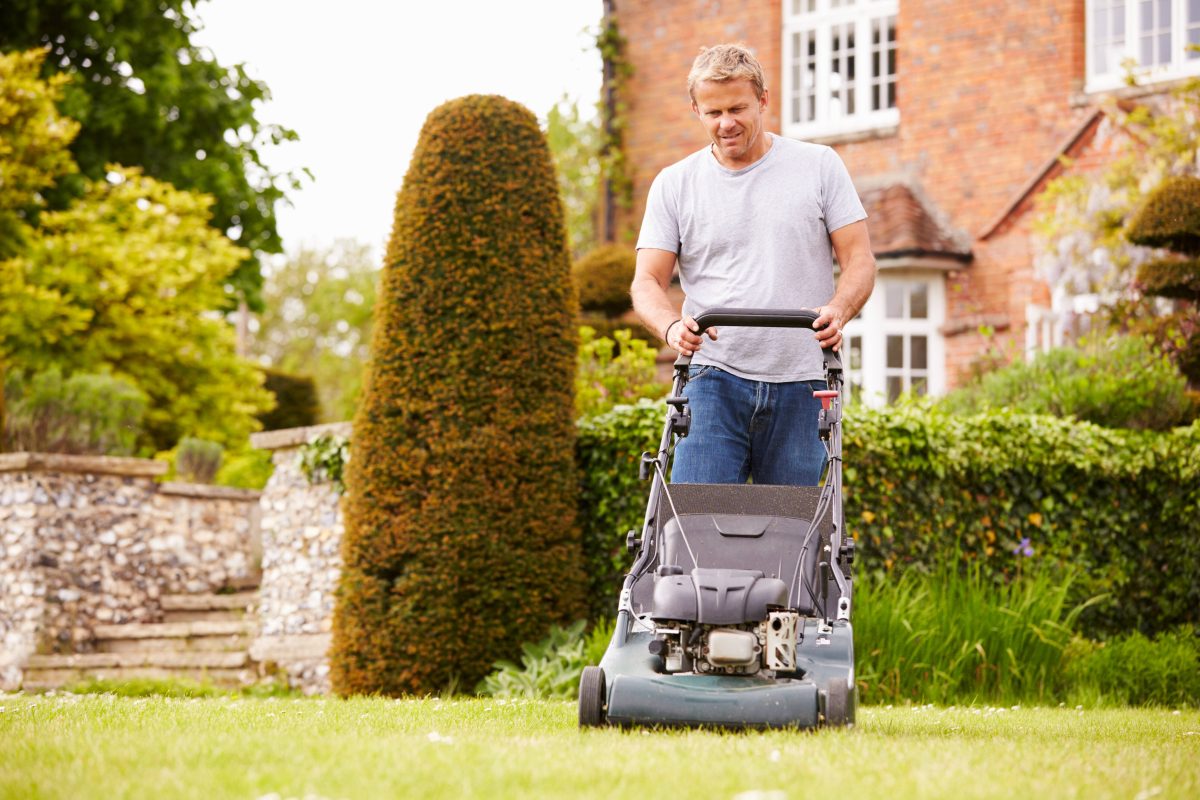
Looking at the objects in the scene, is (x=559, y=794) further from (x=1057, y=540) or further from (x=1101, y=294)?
(x=1101, y=294)

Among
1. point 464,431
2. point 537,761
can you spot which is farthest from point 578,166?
point 537,761

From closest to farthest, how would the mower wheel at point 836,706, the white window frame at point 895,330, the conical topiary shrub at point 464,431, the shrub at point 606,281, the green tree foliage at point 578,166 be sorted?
the mower wheel at point 836,706, the conical topiary shrub at point 464,431, the shrub at point 606,281, the white window frame at point 895,330, the green tree foliage at point 578,166

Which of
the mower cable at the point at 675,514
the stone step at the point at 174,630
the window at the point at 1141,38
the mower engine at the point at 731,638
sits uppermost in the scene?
the window at the point at 1141,38

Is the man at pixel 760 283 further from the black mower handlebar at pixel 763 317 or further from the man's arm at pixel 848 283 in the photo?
the black mower handlebar at pixel 763 317

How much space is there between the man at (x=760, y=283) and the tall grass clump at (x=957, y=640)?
2.59 meters

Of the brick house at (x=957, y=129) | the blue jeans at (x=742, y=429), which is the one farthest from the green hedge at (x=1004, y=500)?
the brick house at (x=957, y=129)

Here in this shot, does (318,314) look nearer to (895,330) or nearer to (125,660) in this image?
(895,330)

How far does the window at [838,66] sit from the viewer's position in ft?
52.3

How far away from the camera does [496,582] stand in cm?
715

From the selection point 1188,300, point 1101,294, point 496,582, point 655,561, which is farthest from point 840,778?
point 1101,294

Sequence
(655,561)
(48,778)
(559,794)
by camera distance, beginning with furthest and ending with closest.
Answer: (655,561) < (48,778) < (559,794)

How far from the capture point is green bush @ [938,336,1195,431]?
8.95 metres

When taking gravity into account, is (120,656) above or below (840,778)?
below

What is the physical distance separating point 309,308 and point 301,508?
88.5 ft
